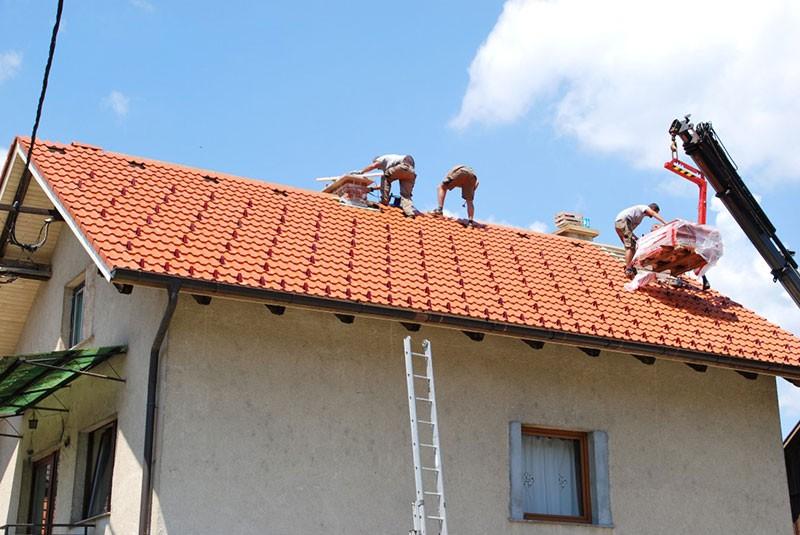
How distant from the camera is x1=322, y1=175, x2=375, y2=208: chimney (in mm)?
17906

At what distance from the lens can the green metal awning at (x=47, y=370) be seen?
1341 centimetres

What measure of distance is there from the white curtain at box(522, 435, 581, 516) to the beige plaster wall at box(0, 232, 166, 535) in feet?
16.3

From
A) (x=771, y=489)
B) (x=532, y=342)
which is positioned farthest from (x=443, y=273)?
(x=771, y=489)

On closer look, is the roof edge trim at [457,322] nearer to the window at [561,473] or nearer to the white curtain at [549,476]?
the window at [561,473]

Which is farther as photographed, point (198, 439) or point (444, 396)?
point (444, 396)

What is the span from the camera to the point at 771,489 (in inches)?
660

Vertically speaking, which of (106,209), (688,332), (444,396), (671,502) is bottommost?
(671,502)

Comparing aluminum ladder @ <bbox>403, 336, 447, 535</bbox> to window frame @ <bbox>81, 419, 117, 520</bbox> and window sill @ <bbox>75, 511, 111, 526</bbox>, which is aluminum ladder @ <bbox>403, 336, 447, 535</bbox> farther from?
window frame @ <bbox>81, 419, 117, 520</bbox>

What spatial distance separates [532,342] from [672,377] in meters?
2.40

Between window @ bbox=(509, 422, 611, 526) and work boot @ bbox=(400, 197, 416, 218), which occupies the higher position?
work boot @ bbox=(400, 197, 416, 218)

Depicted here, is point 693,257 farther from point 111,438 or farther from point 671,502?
point 111,438

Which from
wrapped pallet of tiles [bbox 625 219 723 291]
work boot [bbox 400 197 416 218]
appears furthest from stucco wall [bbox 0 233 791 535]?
work boot [bbox 400 197 416 218]

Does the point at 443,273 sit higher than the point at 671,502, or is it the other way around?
the point at 443,273

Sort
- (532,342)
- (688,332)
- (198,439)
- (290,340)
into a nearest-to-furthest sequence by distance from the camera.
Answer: (198,439)
(290,340)
(532,342)
(688,332)
